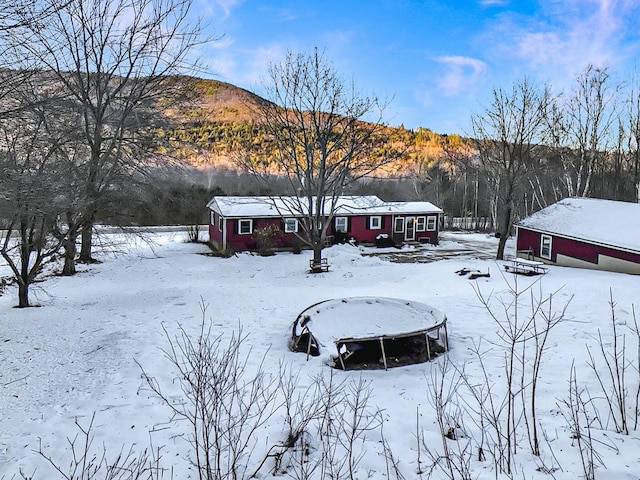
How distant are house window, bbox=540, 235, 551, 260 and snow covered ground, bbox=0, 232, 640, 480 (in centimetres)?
336

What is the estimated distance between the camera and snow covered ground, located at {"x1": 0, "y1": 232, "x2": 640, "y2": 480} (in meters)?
4.57

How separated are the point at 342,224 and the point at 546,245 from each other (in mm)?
10402

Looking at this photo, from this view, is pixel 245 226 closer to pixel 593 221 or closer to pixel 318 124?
pixel 318 124

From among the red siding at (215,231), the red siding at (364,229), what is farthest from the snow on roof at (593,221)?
the red siding at (215,231)

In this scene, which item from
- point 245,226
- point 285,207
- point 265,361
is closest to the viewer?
point 265,361

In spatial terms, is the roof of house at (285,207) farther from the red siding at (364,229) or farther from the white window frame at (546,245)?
the white window frame at (546,245)

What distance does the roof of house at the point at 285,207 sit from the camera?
22.2 metres

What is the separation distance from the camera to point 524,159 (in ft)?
69.4

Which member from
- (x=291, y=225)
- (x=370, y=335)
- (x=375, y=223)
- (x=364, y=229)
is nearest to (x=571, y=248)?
(x=375, y=223)

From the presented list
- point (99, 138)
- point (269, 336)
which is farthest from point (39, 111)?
point (99, 138)

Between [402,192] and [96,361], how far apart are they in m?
41.1

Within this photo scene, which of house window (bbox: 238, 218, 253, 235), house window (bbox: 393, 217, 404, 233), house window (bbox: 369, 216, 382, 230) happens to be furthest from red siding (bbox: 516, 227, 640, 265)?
house window (bbox: 238, 218, 253, 235)

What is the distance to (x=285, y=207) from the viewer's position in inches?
903

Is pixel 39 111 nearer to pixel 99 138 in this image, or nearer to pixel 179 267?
pixel 99 138
